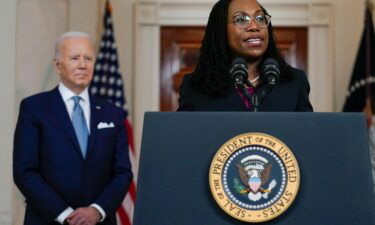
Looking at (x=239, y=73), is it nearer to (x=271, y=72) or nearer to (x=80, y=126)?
(x=271, y=72)

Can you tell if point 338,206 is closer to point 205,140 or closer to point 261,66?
point 205,140

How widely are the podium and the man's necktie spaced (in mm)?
1579

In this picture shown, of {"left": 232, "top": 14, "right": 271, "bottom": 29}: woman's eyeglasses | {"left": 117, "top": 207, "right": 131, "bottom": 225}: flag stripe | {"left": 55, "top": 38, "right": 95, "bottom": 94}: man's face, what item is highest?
{"left": 232, "top": 14, "right": 271, "bottom": 29}: woman's eyeglasses

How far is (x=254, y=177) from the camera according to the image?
1858 millimetres

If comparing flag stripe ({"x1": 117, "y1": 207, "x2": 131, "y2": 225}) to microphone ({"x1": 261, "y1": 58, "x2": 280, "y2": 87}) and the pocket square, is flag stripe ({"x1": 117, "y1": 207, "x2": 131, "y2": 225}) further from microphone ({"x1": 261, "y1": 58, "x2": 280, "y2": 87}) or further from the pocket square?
microphone ({"x1": 261, "y1": 58, "x2": 280, "y2": 87})

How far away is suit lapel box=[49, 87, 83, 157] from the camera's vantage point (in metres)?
3.42

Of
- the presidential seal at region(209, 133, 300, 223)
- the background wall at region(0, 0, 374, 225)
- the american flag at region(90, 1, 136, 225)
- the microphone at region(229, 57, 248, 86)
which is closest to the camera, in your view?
the presidential seal at region(209, 133, 300, 223)

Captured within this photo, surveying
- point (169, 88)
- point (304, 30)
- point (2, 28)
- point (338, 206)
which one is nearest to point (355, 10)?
point (304, 30)

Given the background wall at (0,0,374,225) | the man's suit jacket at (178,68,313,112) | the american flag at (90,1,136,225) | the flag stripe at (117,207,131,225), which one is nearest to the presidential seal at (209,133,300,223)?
the man's suit jacket at (178,68,313,112)

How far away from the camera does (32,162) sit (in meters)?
3.33

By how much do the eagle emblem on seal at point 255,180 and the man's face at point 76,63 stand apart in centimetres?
188

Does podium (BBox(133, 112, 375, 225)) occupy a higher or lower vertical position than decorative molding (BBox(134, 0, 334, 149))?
A: lower

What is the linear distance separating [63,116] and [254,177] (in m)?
1.80

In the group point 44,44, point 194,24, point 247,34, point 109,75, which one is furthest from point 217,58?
point 194,24
